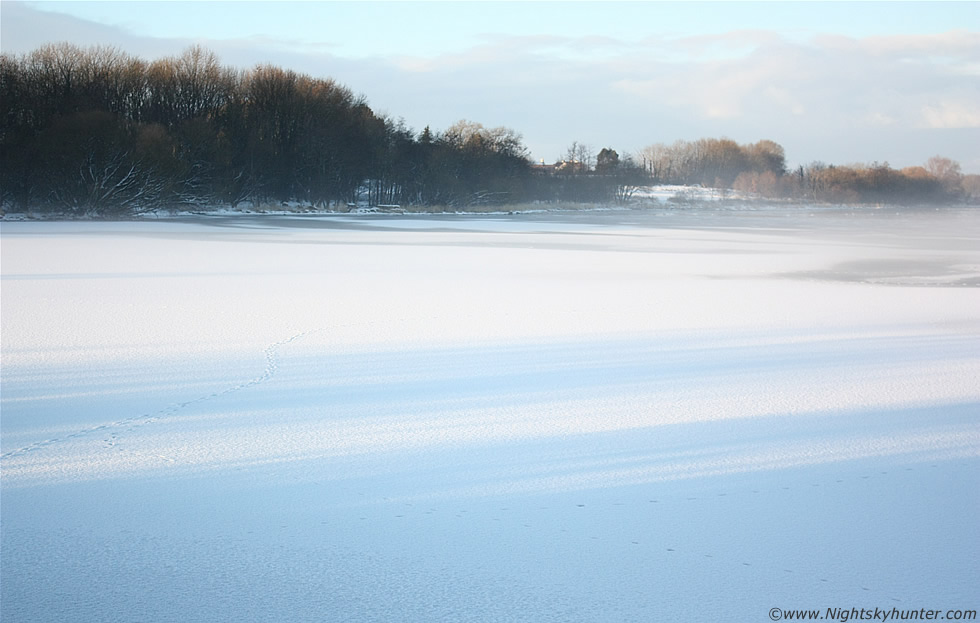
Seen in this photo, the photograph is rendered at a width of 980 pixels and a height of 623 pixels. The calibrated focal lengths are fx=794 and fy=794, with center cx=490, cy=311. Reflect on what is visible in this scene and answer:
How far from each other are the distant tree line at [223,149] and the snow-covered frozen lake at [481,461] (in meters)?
28.4

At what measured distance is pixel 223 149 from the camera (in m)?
39.9

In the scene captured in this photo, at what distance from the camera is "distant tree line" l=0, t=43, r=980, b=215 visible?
107 ft

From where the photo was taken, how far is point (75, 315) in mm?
7004

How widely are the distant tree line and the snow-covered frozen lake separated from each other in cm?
2840

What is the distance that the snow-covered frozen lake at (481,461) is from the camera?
2.36 metres


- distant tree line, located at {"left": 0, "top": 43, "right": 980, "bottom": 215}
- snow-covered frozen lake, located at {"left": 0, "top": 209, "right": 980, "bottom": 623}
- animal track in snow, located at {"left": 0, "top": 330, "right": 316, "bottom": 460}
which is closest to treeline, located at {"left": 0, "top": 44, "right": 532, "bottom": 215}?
distant tree line, located at {"left": 0, "top": 43, "right": 980, "bottom": 215}

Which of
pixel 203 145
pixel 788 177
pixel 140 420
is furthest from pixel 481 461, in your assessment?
pixel 788 177

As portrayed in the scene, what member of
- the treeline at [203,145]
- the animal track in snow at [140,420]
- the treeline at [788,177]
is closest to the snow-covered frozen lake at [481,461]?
the animal track in snow at [140,420]

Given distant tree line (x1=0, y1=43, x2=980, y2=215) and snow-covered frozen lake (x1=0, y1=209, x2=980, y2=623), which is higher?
distant tree line (x1=0, y1=43, x2=980, y2=215)

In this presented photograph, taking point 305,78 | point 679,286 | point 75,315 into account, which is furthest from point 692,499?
point 305,78

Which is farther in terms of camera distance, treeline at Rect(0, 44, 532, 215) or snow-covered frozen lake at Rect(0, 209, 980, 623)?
treeline at Rect(0, 44, 532, 215)

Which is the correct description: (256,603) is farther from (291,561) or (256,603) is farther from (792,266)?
(792,266)

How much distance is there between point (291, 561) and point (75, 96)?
42795 millimetres

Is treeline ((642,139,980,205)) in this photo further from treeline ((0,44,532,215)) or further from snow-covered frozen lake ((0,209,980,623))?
snow-covered frozen lake ((0,209,980,623))
